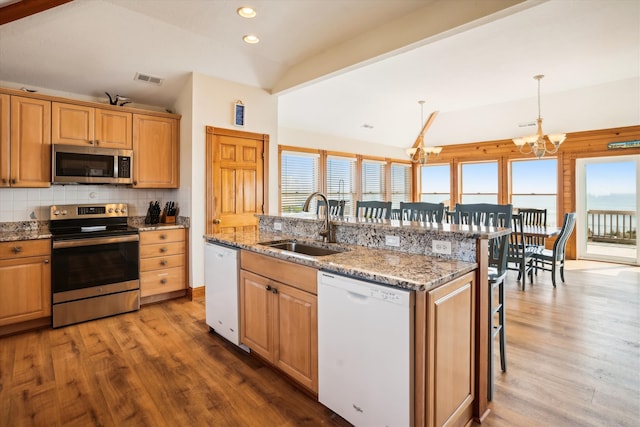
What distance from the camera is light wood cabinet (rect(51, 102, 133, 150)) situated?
3.44m

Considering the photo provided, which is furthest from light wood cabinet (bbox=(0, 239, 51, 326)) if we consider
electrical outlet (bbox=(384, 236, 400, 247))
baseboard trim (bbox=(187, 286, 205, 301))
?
electrical outlet (bbox=(384, 236, 400, 247))

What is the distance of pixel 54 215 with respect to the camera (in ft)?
11.9

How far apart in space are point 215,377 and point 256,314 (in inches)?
20.0

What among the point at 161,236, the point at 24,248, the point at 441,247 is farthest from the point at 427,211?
the point at 24,248

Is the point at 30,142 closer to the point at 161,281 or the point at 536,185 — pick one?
the point at 161,281

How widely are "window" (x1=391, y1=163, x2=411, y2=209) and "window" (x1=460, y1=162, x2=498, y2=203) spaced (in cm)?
130

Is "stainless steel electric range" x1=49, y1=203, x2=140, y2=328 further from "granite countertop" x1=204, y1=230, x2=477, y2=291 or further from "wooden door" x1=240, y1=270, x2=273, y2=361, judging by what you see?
"granite countertop" x1=204, y1=230, x2=477, y2=291

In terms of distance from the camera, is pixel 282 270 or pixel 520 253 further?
pixel 520 253

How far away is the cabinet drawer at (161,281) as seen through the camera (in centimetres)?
381

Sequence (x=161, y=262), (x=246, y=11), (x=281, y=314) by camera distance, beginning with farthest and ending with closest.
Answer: (x=161, y=262) → (x=246, y=11) → (x=281, y=314)

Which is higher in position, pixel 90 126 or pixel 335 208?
pixel 90 126

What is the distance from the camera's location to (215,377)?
2.36 meters

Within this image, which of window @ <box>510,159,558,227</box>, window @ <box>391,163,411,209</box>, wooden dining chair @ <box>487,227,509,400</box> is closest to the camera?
wooden dining chair @ <box>487,227,509,400</box>

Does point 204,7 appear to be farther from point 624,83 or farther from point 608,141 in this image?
point 608,141
